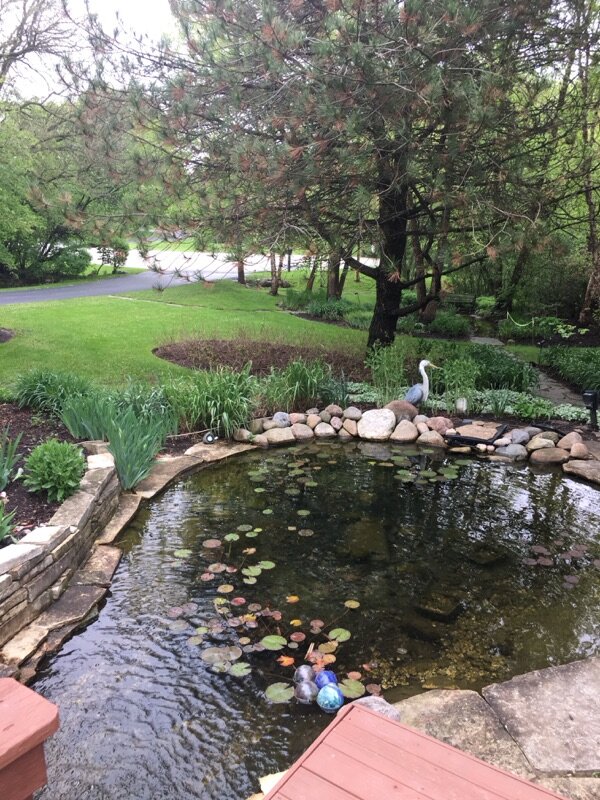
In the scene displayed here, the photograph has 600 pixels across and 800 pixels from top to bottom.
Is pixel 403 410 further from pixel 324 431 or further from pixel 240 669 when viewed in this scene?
pixel 240 669

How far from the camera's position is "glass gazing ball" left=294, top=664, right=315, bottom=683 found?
102 inches

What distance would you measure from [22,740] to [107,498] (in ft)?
10.2

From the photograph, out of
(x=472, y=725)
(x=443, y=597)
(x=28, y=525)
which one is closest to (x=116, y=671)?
(x=28, y=525)

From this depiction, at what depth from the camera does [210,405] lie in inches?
235

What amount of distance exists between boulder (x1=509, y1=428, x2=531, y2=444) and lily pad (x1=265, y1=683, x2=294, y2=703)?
4.11 m

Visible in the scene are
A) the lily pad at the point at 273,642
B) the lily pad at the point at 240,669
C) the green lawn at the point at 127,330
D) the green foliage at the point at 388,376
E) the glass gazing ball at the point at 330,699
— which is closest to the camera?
the glass gazing ball at the point at 330,699

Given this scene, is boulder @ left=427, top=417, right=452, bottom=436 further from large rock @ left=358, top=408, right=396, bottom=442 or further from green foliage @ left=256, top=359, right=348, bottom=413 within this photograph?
green foliage @ left=256, top=359, right=348, bottom=413

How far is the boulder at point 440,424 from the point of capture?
6.20 m

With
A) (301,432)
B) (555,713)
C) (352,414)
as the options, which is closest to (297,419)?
(301,432)

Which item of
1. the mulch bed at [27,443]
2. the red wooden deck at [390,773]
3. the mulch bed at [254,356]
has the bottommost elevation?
the mulch bed at [254,356]

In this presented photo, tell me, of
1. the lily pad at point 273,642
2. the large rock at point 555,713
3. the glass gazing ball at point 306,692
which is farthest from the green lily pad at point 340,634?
the large rock at point 555,713

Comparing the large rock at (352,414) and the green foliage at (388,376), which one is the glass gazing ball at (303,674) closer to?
the large rock at (352,414)

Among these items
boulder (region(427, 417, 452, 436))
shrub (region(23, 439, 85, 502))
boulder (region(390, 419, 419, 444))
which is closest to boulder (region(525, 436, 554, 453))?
boulder (region(427, 417, 452, 436))

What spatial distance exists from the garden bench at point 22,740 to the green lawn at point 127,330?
4686mm
